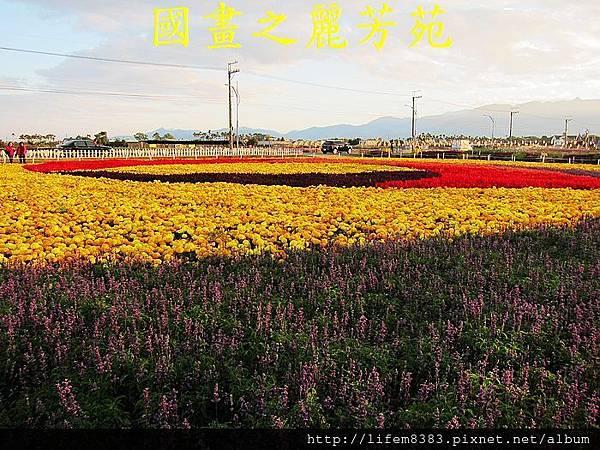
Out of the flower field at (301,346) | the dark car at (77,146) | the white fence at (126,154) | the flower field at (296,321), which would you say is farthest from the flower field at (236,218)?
the dark car at (77,146)

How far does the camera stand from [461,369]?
3607 millimetres

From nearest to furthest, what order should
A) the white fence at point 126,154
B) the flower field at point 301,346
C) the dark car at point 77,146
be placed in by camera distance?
the flower field at point 301,346, the white fence at point 126,154, the dark car at point 77,146

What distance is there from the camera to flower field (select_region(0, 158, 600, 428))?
323 centimetres

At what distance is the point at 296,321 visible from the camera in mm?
4270

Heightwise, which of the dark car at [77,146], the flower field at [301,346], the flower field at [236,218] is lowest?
the flower field at [301,346]

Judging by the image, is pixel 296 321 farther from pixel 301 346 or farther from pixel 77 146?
pixel 77 146

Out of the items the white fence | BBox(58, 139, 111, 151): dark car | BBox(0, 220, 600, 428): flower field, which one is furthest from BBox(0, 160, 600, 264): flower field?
BBox(58, 139, 111, 151): dark car

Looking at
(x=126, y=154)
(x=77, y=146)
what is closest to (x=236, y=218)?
(x=126, y=154)

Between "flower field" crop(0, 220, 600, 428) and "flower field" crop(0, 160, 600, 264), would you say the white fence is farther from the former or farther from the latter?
"flower field" crop(0, 220, 600, 428)

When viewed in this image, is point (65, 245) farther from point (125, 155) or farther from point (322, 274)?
point (125, 155)

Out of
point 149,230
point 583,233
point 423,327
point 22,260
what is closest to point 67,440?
point 423,327

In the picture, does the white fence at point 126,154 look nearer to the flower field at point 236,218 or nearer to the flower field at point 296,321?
the flower field at point 236,218

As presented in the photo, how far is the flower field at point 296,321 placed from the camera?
10.6ft

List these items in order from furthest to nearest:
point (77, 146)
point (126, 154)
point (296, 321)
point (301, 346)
A: 1. point (77, 146)
2. point (126, 154)
3. point (296, 321)
4. point (301, 346)
